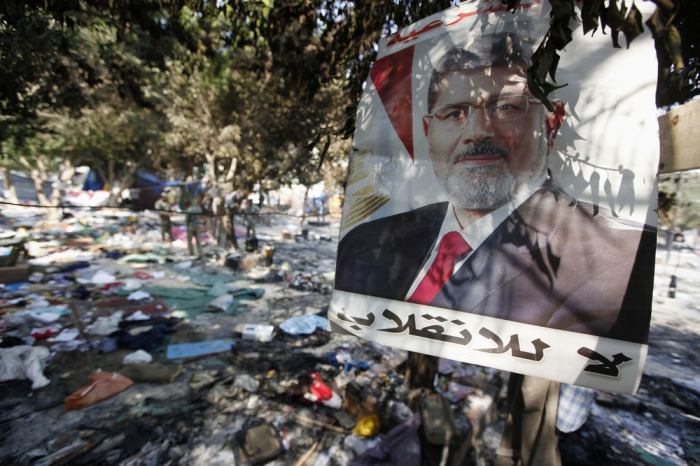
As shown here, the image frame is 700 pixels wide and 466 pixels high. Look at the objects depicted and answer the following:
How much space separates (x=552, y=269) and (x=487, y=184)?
0.45 meters

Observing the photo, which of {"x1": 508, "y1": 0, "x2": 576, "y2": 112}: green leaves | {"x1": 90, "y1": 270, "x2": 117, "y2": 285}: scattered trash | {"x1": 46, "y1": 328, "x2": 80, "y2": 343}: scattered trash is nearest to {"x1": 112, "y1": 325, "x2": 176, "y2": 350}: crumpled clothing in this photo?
{"x1": 46, "y1": 328, "x2": 80, "y2": 343}: scattered trash

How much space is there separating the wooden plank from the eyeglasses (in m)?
0.72

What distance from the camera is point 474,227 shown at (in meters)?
1.42

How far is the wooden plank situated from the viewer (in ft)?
4.54

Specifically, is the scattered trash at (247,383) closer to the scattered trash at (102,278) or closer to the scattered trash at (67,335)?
the scattered trash at (67,335)

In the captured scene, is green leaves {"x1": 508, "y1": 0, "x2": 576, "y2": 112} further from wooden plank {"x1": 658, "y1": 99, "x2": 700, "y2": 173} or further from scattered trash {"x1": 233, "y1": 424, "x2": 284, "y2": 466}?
scattered trash {"x1": 233, "y1": 424, "x2": 284, "y2": 466}

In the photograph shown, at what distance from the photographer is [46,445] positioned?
2.76 m

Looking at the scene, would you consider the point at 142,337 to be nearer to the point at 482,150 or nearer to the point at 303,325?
the point at 303,325

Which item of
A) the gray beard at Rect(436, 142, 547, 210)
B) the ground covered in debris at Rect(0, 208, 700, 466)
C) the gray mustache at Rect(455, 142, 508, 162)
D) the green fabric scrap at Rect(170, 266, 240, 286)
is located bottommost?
the ground covered in debris at Rect(0, 208, 700, 466)

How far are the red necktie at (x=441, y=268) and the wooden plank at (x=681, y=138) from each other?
3.56 ft

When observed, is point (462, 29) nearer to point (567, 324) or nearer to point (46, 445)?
point (567, 324)

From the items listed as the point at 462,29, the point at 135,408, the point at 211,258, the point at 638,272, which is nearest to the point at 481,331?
the point at 638,272

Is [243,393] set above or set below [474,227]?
below

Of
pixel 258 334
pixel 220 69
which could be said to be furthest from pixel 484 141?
pixel 220 69
